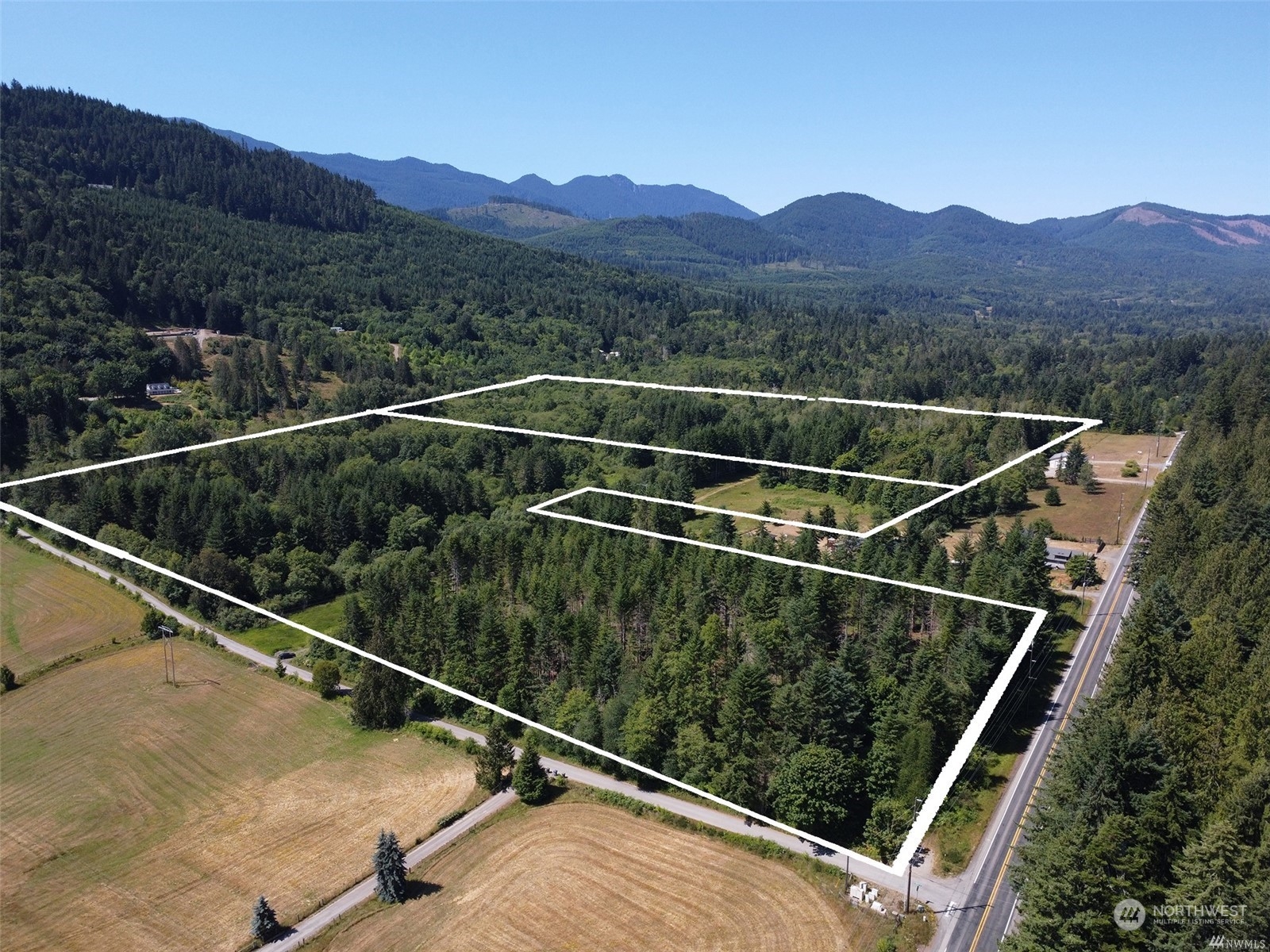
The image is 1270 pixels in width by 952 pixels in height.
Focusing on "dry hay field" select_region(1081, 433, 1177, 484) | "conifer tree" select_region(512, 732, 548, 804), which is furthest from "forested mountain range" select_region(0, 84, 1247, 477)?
"conifer tree" select_region(512, 732, 548, 804)

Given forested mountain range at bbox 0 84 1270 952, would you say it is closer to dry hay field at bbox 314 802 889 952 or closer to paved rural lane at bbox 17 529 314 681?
paved rural lane at bbox 17 529 314 681

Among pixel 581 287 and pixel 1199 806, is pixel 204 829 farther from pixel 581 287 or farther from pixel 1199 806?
pixel 581 287

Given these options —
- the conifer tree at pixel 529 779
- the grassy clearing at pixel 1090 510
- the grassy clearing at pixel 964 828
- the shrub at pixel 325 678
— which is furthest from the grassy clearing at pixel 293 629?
the grassy clearing at pixel 1090 510

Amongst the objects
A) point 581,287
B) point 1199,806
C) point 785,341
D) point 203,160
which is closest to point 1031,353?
point 785,341

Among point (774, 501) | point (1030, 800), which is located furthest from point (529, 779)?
point (1030, 800)
